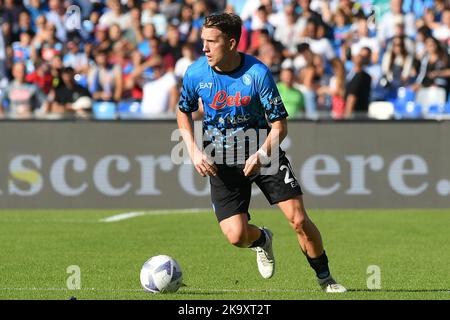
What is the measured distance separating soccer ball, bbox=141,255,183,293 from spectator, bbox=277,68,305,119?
10068 millimetres

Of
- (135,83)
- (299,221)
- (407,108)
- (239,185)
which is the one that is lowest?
(407,108)

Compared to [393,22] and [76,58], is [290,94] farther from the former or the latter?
[76,58]

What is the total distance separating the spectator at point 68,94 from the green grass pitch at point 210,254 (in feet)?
7.98

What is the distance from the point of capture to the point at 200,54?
21.9m

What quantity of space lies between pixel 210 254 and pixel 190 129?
3725 mm

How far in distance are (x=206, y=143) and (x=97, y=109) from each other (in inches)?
438

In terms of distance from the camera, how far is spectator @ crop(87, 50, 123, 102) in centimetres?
2111

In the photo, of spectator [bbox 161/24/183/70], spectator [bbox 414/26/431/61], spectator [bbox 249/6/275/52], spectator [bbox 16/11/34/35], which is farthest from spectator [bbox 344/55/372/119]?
spectator [bbox 16/11/34/35]

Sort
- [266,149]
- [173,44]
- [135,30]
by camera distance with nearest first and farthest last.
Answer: [266,149], [173,44], [135,30]

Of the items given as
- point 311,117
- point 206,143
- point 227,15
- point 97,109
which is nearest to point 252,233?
point 206,143

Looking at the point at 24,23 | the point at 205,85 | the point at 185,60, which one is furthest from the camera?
the point at 24,23

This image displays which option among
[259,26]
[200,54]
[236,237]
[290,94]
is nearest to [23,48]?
[200,54]

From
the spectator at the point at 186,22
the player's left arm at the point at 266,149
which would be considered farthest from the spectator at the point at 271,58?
the player's left arm at the point at 266,149

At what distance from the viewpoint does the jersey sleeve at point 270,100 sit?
30.9ft
